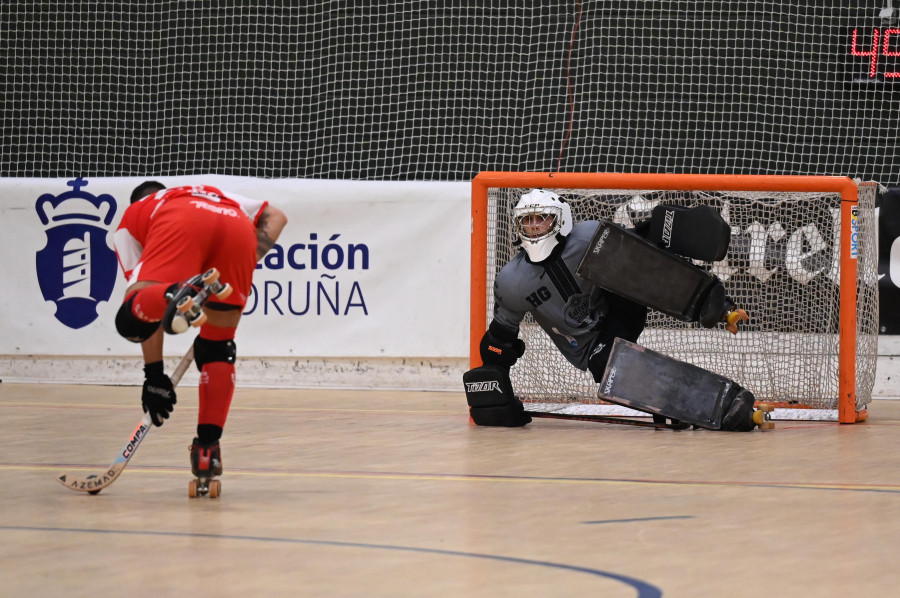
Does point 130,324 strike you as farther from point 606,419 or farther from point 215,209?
point 606,419

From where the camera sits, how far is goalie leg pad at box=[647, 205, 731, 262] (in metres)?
5.75

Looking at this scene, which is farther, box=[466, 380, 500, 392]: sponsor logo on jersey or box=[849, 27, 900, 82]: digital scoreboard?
box=[849, 27, 900, 82]: digital scoreboard

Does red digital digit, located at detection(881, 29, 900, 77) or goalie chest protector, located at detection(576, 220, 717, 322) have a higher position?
red digital digit, located at detection(881, 29, 900, 77)

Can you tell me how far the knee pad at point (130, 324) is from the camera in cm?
357

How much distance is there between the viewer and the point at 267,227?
13.4 ft

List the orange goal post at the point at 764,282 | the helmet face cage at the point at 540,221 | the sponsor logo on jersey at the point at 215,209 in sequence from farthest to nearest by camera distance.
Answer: the orange goal post at the point at 764,282 < the helmet face cage at the point at 540,221 < the sponsor logo on jersey at the point at 215,209

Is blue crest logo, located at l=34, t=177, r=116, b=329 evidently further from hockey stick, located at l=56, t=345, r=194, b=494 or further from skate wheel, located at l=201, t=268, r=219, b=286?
skate wheel, located at l=201, t=268, r=219, b=286

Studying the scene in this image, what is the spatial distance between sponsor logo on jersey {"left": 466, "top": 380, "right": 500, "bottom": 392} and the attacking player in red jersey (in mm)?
2136

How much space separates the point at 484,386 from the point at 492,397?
0.07 metres

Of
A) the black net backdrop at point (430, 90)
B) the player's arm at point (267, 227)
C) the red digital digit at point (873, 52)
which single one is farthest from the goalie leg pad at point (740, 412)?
the red digital digit at point (873, 52)

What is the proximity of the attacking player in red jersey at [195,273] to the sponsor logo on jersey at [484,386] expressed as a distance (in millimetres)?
2136

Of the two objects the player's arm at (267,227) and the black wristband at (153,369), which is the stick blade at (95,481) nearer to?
the black wristband at (153,369)

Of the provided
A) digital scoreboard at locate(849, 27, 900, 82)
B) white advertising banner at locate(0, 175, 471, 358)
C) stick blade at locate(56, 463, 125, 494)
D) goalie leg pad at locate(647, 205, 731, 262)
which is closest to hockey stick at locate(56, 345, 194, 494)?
stick blade at locate(56, 463, 125, 494)

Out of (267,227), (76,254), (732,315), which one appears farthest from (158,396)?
(76,254)
